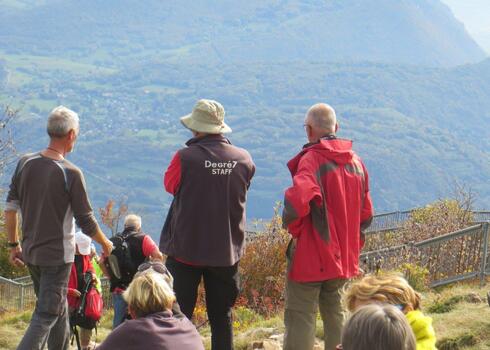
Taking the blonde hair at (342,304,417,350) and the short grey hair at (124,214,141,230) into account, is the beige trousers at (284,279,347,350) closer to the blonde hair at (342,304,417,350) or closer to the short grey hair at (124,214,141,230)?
the short grey hair at (124,214,141,230)

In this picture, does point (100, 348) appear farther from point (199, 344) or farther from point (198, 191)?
point (198, 191)

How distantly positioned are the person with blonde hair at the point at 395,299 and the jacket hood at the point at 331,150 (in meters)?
1.41

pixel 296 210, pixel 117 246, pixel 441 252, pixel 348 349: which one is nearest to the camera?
pixel 348 349

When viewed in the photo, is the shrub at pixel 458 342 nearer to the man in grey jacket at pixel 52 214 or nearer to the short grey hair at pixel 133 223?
the short grey hair at pixel 133 223

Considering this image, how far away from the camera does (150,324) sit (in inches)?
166

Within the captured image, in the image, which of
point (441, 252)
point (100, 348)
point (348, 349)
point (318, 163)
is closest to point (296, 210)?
point (318, 163)

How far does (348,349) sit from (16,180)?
9.50ft

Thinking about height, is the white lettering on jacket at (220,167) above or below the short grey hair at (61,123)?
below

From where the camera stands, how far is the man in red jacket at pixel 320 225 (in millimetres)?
5441

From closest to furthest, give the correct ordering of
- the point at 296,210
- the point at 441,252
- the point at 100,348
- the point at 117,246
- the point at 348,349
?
the point at 348,349 < the point at 100,348 < the point at 296,210 < the point at 117,246 < the point at 441,252

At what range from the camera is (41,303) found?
5.39m

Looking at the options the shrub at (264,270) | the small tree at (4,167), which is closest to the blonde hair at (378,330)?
the shrub at (264,270)

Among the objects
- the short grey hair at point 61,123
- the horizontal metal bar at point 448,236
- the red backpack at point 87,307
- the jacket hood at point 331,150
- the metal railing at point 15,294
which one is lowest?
the metal railing at point 15,294

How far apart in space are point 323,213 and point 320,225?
77mm
